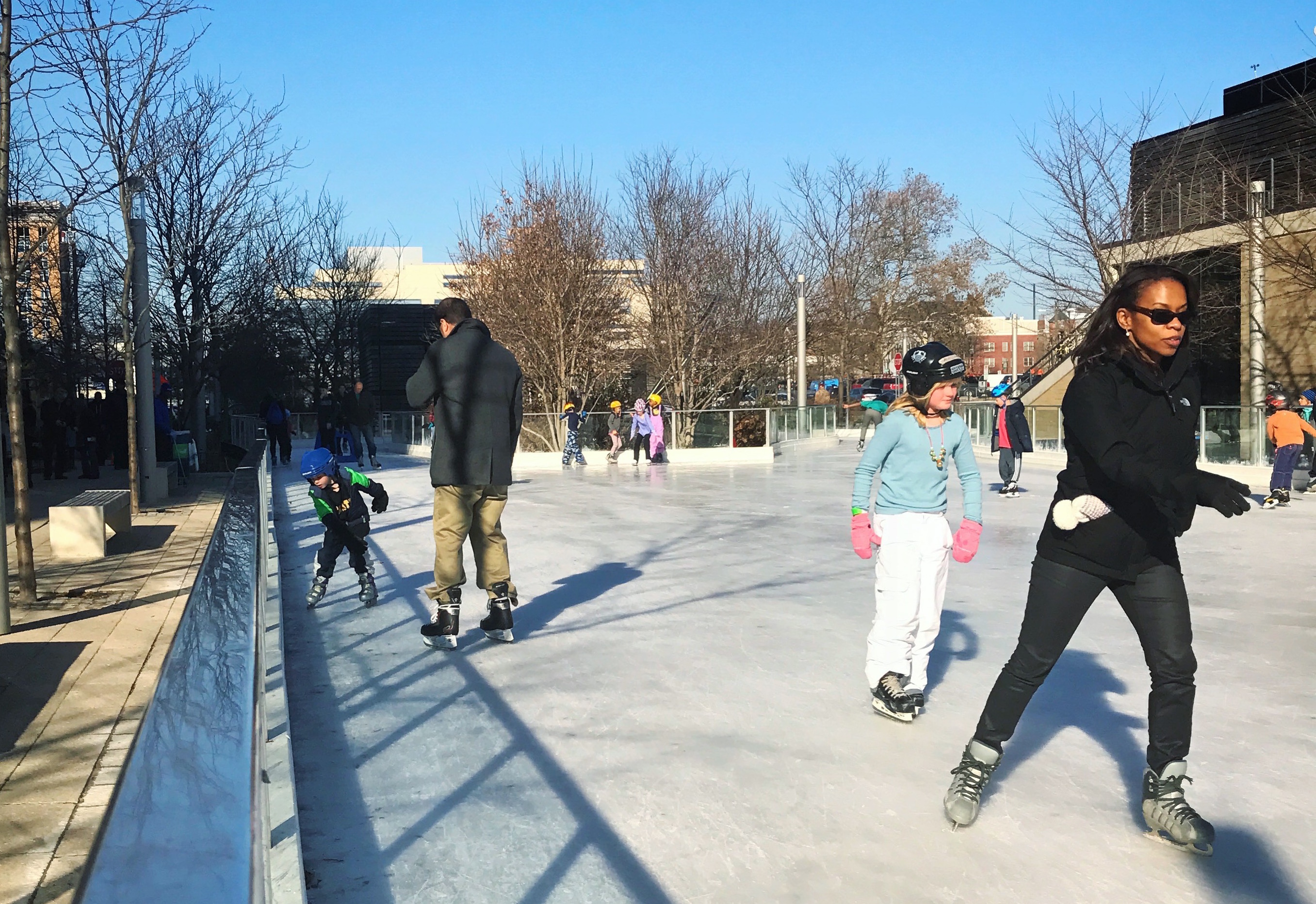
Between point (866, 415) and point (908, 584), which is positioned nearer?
point (908, 584)

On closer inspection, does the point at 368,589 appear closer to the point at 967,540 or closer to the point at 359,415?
the point at 967,540

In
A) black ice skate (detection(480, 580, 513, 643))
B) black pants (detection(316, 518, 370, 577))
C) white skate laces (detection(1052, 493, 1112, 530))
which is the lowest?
black ice skate (detection(480, 580, 513, 643))

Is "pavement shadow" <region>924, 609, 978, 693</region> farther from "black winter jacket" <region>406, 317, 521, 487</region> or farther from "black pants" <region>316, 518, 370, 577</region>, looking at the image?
"black pants" <region>316, 518, 370, 577</region>

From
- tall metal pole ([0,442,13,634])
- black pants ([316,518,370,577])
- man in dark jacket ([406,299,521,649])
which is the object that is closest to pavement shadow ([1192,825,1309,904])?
man in dark jacket ([406,299,521,649])

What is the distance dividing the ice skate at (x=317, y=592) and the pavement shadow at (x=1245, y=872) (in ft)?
17.7

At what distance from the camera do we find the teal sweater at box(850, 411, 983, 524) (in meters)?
4.73

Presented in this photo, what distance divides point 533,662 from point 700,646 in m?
0.94

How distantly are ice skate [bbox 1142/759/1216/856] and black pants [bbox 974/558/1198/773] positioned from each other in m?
0.05

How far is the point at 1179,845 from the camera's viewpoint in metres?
3.48

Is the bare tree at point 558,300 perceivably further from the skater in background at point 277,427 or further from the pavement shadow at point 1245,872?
the pavement shadow at point 1245,872

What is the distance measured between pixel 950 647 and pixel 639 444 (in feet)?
61.7

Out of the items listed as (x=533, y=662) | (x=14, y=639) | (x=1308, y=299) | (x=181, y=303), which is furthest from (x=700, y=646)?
(x=1308, y=299)

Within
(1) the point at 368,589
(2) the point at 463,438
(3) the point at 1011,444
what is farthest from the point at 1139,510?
(3) the point at 1011,444

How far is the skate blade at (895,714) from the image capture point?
15.7 ft
